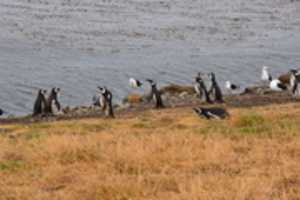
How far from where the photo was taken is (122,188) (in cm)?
965

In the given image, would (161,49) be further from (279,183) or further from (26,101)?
(279,183)

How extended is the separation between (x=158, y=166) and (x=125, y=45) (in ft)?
105

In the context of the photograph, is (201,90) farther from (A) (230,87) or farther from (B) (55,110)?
(B) (55,110)

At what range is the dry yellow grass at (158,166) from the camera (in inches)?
384

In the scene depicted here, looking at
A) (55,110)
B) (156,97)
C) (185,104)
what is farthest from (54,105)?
(185,104)

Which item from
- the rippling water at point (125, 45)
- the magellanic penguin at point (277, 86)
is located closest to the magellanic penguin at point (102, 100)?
the rippling water at point (125, 45)

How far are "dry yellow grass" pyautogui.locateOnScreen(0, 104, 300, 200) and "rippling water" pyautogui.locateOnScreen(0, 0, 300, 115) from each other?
50.9ft

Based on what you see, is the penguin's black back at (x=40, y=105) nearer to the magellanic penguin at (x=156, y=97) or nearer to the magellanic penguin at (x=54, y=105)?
the magellanic penguin at (x=54, y=105)

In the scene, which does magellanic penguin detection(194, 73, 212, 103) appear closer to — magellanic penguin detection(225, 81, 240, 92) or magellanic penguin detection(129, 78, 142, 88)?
magellanic penguin detection(225, 81, 240, 92)

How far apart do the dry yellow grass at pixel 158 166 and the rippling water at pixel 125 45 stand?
611 inches

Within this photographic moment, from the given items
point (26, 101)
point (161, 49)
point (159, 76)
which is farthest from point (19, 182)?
point (161, 49)

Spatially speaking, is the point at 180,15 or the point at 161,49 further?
the point at 180,15

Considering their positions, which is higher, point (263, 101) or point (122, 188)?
point (122, 188)

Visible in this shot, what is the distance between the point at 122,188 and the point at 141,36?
37.5 m
